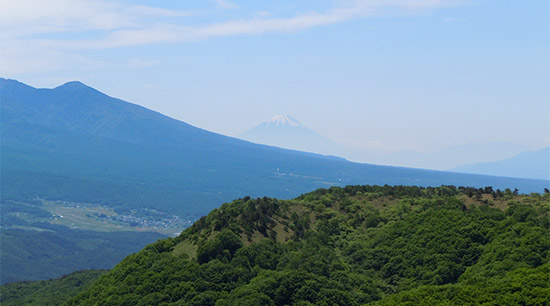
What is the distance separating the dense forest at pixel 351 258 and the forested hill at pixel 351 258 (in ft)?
0.34

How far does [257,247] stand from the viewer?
54.8 m

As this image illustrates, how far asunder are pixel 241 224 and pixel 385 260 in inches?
564

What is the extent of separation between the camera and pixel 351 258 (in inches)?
2331

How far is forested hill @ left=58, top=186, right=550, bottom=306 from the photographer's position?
4534 cm

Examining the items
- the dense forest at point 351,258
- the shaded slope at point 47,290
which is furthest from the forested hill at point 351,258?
the shaded slope at point 47,290

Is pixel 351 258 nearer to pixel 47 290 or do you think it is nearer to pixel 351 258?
pixel 351 258

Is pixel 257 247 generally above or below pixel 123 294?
above

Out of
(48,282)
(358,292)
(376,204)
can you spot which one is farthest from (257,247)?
(48,282)

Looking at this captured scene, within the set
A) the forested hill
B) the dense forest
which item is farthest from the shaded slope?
the forested hill

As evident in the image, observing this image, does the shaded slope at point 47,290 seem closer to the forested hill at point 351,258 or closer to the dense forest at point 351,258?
the dense forest at point 351,258

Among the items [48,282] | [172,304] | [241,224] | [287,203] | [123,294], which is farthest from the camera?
[48,282]

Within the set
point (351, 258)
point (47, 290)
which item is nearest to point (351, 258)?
point (351, 258)

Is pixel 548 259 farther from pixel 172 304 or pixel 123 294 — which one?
pixel 123 294

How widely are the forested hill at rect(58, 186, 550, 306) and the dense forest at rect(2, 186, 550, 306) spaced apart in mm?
104
